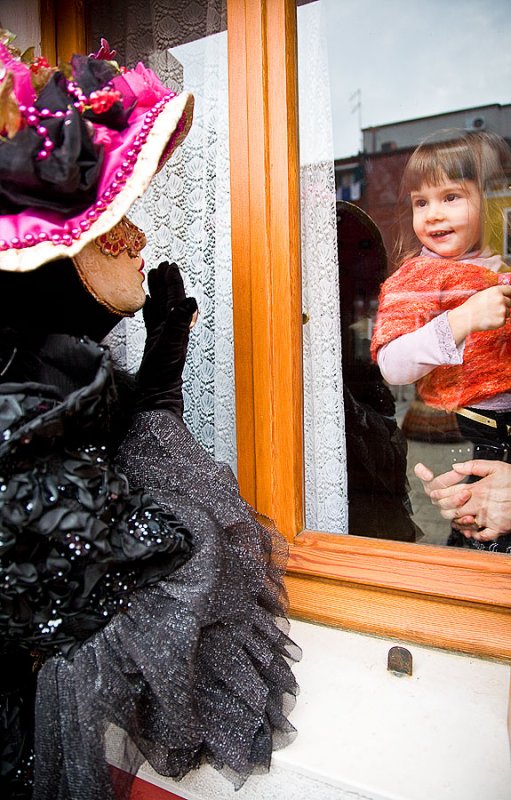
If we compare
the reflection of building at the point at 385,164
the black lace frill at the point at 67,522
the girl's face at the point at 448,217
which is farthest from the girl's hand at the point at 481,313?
the black lace frill at the point at 67,522

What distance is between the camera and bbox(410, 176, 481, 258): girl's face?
3.53 ft

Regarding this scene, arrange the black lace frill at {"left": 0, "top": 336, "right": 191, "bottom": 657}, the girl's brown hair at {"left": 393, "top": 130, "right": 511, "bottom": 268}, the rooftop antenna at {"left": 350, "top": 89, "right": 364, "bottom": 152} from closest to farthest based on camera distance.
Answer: the black lace frill at {"left": 0, "top": 336, "right": 191, "bottom": 657} < the girl's brown hair at {"left": 393, "top": 130, "right": 511, "bottom": 268} < the rooftop antenna at {"left": 350, "top": 89, "right": 364, "bottom": 152}

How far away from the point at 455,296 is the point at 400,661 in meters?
0.69

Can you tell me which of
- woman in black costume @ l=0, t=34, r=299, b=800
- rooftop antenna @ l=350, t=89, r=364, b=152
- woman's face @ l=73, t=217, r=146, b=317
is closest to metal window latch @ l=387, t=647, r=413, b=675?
woman in black costume @ l=0, t=34, r=299, b=800

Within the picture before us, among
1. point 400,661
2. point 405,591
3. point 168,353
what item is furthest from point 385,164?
point 400,661

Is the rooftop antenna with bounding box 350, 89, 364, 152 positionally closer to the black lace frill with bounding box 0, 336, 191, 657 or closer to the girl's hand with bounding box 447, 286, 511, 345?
the girl's hand with bounding box 447, 286, 511, 345

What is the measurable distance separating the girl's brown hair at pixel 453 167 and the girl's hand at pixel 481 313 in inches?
4.5

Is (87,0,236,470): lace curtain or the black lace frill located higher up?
(87,0,236,470): lace curtain

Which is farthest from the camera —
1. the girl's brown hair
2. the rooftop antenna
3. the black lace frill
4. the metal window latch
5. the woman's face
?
the rooftop antenna

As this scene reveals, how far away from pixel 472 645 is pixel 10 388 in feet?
2.94

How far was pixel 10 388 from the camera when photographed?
26.4 inches

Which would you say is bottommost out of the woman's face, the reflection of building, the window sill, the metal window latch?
the metal window latch

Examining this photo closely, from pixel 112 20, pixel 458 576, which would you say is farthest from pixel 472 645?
pixel 112 20

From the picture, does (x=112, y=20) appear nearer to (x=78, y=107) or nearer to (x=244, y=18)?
(x=244, y=18)
